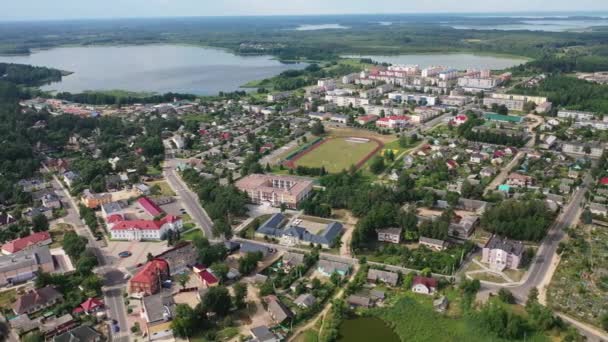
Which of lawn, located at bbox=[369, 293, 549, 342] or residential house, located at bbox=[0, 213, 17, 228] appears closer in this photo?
lawn, located at bbox=[369, 293, 549, 342]

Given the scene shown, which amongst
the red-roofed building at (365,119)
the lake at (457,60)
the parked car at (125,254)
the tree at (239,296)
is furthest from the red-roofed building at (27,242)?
the lake at (457,60)

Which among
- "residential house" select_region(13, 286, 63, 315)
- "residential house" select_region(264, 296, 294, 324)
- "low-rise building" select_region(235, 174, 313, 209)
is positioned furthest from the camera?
"low-rise building" select_region(235, 174, 313, 209)

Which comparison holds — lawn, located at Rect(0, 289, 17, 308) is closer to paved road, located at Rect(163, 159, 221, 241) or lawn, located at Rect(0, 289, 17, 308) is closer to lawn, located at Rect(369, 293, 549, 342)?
paved road, located at Rect(163, 159, 221, 241)

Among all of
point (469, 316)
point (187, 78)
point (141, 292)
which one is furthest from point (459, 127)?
point (187, 78)

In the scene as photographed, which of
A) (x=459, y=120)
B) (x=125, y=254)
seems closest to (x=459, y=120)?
(x=459, y=120)

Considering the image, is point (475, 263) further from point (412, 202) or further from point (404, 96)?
point (404, 96)

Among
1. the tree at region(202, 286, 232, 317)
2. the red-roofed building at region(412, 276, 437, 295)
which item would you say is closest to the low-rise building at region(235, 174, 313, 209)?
the red-roofed building at region(412, 276, 437, 295)
